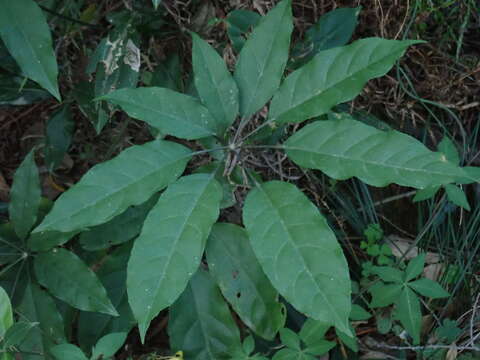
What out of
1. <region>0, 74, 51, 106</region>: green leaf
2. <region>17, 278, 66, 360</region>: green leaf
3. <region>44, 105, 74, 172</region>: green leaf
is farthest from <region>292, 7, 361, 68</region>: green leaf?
<region>17, 278, 66, 360</region>: green leaf

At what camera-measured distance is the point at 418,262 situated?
5.28ft

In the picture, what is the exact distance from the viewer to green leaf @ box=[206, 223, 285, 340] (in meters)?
1.42

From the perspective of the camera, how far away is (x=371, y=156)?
1.09 meters

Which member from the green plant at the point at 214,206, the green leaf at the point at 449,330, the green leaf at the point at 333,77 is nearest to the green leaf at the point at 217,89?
the green plant at the point at 214,206

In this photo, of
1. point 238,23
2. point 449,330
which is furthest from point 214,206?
point 449,330

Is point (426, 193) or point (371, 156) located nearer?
point (371, 156)

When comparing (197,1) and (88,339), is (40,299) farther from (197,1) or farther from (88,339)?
(197,1)

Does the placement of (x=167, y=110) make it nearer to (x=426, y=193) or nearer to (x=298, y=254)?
(x=298, y=254)

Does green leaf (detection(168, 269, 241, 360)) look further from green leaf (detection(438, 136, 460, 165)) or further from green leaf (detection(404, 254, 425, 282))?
green leaf (detection(438, 136, 460, 165))

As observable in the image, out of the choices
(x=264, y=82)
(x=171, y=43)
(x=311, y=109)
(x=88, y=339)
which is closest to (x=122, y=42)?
(x=171, y=43)

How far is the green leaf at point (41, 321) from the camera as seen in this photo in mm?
1465

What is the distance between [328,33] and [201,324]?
1036 mm

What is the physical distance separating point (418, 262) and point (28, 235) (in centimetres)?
125

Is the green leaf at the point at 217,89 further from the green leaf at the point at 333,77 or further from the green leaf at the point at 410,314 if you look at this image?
the green leaf at the point at 410,314
